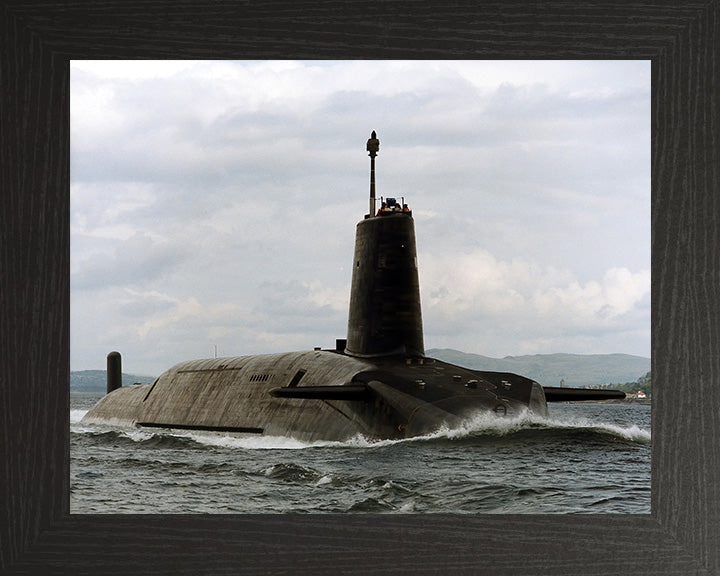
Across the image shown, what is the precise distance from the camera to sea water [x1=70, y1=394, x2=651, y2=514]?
21.0ft

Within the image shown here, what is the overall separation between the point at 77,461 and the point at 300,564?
1973 mm

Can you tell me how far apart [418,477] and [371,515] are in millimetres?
2261

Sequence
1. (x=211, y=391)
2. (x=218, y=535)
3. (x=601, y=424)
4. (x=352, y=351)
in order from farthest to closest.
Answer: (x=211, y=391) → (x=352, y=351) → (x=601, y=424) → (x=218, y=535)

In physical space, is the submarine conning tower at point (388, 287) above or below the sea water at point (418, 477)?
above

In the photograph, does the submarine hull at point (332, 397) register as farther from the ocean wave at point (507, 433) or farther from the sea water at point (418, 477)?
the sea water at point (418, 477)

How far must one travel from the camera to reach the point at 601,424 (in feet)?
37.5

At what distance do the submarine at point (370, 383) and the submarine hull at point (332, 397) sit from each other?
0.02m

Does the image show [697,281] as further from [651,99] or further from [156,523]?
[156,523]

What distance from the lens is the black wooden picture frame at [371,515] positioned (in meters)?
5.33

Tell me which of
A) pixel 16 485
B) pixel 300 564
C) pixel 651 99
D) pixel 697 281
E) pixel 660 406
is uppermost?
pixel 651 99

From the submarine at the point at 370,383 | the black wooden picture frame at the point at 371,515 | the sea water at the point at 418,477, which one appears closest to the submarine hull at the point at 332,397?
the submarine at the point at 370,383

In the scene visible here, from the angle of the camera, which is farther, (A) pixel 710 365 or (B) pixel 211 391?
(B) pixel 211 391

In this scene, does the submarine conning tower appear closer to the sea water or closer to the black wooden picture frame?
the sea water

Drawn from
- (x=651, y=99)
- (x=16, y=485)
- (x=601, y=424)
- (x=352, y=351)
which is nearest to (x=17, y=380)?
(x=16, y=485)
